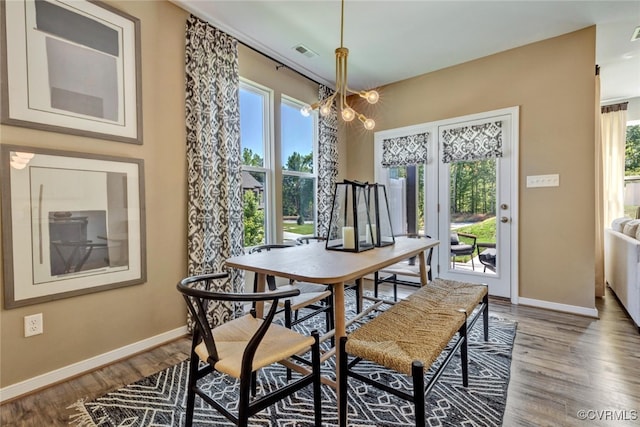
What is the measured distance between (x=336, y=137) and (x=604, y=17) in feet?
9.40

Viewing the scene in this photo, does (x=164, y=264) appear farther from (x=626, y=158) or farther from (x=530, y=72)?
(x=626, y=158)

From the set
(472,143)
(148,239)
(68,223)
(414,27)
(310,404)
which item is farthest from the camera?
(472,143)

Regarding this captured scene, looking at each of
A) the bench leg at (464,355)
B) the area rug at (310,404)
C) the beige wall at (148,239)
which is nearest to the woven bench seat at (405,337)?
the bench leg at (464,355)

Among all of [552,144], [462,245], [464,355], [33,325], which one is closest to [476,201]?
[462,245]

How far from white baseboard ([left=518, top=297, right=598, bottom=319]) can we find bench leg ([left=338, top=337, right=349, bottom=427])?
2759 millimetres

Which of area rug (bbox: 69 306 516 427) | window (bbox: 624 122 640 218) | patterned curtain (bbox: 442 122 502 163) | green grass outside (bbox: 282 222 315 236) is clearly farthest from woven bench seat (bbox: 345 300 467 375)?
window (bbox: 624 122 640 218)

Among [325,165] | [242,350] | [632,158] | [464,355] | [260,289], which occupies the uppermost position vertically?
[632,158]

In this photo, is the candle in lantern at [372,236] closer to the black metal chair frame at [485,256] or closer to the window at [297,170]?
the window at [297,170]

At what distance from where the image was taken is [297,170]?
3.83 m

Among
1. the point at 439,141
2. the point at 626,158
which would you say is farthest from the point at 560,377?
the point at 626,158

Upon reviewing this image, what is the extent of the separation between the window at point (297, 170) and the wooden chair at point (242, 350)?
2.17 m

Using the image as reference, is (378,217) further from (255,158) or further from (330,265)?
(255,158)

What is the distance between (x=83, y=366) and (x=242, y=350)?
59.0 inches

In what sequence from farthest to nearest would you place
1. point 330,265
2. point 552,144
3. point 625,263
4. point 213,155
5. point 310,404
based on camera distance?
1. point 552,144
2. point 625,263
3. point 213,155
4. point 310,404
5. point 330,265
